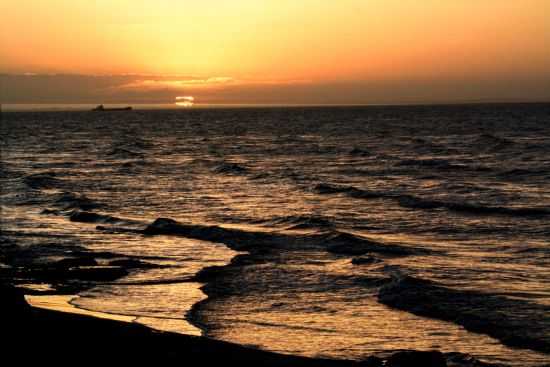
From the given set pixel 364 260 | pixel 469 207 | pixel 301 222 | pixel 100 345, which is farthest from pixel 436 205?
pixel 100 345

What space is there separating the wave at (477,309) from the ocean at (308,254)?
0.14ft

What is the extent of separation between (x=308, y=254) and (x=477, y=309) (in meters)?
7.61

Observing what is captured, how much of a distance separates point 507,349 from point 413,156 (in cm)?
5134

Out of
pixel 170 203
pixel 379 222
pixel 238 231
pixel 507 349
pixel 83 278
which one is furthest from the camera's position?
pixel 170 203

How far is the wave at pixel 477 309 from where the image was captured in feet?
46.9

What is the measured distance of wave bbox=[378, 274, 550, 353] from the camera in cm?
1430

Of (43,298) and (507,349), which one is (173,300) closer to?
(43,298)

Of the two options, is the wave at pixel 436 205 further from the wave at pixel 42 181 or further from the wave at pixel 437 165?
the wave at pixel 42 181

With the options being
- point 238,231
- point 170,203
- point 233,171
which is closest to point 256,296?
point 238,231

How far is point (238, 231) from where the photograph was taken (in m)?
27.2

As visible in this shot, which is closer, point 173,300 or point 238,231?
point 173,300

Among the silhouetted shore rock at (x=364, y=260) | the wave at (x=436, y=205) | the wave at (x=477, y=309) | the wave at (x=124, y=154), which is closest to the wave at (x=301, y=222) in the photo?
the wave at (x=436, y=205)

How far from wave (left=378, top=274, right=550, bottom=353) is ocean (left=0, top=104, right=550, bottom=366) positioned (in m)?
0.04

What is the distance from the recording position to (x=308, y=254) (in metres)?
23.0
